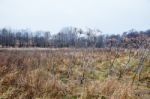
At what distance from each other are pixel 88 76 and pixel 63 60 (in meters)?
4.00

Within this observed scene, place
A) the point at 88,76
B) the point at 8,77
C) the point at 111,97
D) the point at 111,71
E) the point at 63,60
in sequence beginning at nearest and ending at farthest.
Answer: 1. the point at 111,97
2. the point at 8,77
3. the point at 88,76
4. the point at 111,71
5. the point at 63,60

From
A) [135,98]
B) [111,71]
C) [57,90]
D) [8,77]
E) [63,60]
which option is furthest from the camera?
[63,60]

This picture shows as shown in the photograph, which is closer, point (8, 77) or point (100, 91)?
point (100, 91)

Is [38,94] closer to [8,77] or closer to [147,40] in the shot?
[8,77]

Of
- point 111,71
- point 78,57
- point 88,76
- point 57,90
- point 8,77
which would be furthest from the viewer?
point 78,57

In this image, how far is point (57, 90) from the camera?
8.98 m

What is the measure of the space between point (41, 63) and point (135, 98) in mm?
6190

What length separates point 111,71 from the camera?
14359 mm

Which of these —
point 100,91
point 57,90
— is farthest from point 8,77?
point 100,91

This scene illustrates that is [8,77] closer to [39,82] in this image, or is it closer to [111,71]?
[39,82]

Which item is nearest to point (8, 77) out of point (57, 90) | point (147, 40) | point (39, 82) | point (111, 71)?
point (39, 82)

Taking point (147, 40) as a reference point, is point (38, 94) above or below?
below

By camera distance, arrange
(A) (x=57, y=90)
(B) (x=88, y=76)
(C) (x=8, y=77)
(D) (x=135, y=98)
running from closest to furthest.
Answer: (D) (x=135, y=98)
(A) (x=57, y=90)
(C) (x=8, y=77)
(B) (x=88, y=76)

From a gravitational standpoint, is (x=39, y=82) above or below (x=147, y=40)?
below
